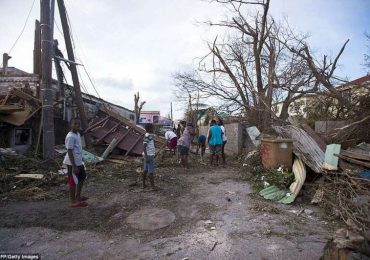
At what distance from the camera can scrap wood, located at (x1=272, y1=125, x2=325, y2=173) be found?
744cm

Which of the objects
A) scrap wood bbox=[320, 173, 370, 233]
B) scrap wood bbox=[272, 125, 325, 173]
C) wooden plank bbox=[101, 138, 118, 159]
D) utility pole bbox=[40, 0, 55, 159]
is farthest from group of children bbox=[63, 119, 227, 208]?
scrap wood bbox=[320, 173, 370, 233]

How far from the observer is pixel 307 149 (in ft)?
26.7

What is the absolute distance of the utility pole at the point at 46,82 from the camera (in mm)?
9224

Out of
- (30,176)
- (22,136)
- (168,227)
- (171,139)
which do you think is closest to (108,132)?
(171,139)

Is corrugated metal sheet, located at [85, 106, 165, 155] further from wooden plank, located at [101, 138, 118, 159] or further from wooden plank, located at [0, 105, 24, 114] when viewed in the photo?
wooden plank, located at [0, 105, 24, 114]

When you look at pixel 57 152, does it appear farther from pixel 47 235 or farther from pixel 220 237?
pixel 220 237

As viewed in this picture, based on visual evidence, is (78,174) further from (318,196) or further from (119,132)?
(119,132)

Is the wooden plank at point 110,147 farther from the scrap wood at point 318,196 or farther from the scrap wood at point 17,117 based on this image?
the scrap wood at point 318,196

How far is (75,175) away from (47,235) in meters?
1.44

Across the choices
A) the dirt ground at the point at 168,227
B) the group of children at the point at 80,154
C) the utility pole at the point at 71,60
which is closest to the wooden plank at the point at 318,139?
the dirt ground at the point at 168,227

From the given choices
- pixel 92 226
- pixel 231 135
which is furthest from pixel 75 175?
pixel 231 135

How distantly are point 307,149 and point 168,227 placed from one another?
15.2ft

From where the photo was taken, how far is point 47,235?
4.86 m

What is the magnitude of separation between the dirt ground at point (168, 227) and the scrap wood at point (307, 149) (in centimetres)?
150
